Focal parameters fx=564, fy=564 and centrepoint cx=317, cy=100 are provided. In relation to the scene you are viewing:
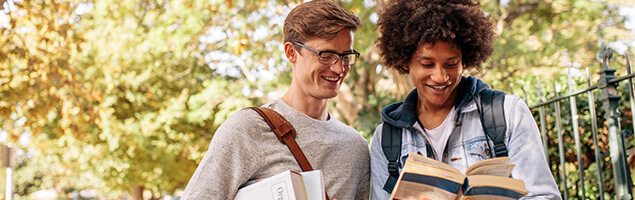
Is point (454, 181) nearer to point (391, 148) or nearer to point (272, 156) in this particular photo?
point (391, 148)

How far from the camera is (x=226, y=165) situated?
241 cm

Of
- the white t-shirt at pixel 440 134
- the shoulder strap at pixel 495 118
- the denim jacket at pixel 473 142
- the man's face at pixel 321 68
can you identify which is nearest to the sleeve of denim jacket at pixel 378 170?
the denim jacket at pixel 473 142

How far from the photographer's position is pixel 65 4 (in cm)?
873

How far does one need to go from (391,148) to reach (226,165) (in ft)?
2.67

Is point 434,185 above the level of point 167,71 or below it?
below

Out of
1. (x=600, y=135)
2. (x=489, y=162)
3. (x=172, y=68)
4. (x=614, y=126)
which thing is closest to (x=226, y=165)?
(x=489, y=162)

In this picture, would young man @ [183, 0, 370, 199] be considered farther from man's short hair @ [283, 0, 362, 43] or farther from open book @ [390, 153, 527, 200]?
open book @ [390, 153, 527, 200]

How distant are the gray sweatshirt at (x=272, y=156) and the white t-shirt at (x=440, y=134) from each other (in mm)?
398

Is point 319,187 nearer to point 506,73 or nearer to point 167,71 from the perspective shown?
point 506,73

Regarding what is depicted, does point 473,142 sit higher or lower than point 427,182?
higher

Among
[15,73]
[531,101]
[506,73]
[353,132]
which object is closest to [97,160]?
[15,73]

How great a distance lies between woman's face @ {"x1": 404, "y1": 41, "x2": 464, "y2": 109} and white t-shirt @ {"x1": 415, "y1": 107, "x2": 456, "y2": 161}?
0.30ft

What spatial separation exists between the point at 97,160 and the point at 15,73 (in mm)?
7444

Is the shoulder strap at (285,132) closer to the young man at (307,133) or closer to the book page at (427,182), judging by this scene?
the young man at (307,133)
